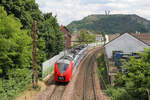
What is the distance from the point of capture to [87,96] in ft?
51.6

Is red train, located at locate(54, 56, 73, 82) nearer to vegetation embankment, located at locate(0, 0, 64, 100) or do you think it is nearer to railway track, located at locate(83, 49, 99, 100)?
railway track, located at locate(83, 49, 99, 100)

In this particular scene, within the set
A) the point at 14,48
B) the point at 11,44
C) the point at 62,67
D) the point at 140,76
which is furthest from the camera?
the point at 62,67

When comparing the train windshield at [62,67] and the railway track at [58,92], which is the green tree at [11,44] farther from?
the railway track at [58,92]

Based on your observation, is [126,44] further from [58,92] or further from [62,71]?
[58,92]

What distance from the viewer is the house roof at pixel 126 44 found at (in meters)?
29.2

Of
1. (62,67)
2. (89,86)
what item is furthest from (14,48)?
(89,86)

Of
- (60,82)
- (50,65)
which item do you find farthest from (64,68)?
(50,65)

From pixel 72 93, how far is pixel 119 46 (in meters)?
18.3

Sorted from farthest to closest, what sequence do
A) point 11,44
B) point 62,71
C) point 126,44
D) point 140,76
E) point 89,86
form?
point 126,44, point 89,86, point 62,71, point 11,44, point 140,76

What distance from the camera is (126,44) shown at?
30.5 meters

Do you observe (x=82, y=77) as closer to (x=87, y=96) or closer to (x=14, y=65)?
(x=87, y=96)

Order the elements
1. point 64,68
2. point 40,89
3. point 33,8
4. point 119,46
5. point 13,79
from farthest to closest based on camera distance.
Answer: point 119,46 < point 33,8 < point 64,68 < point 40,89 < point 13,79

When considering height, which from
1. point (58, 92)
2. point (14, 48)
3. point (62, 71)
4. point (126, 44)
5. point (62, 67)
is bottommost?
point (58, 92)

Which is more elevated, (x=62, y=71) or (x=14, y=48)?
(x=14, y=48)
